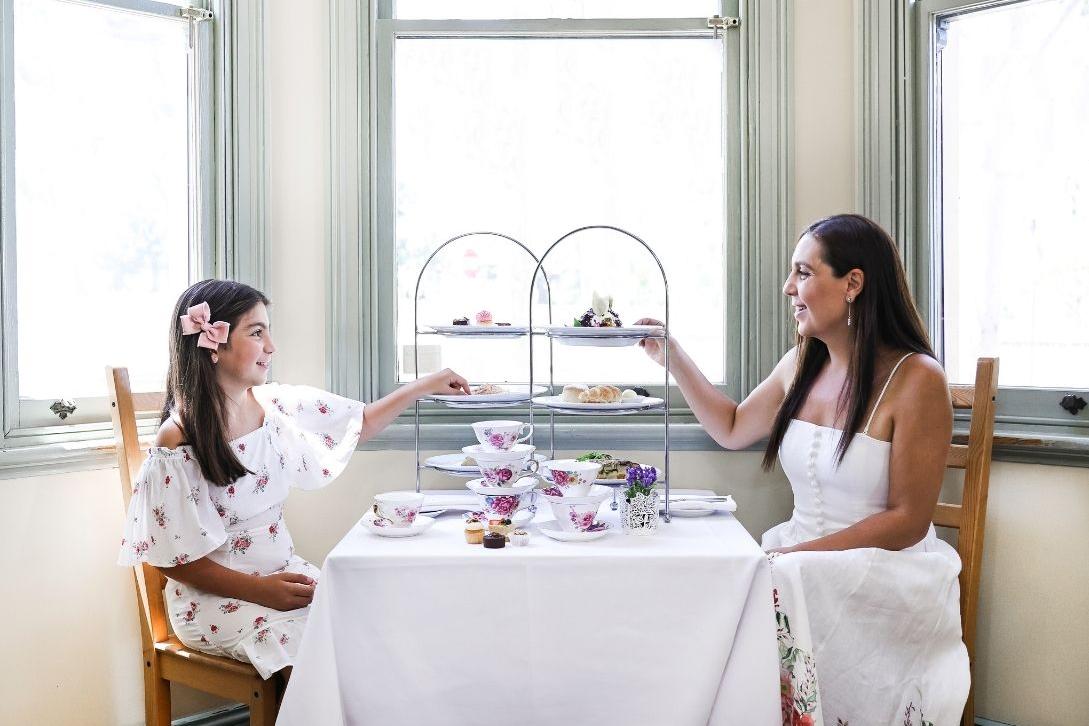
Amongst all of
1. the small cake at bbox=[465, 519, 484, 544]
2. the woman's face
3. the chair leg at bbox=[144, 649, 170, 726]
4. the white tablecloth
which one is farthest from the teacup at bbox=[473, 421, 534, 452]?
the chair leg at bbox=[144, 649, 170, 726]

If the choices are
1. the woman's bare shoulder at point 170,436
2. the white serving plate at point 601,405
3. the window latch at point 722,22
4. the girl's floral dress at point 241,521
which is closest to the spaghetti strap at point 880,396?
the white serving plate at point 601,405

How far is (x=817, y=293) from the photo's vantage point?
2.22 meters

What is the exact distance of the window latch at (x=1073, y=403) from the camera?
238 centimetres

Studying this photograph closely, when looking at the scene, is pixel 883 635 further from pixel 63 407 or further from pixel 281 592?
pixel 63 407

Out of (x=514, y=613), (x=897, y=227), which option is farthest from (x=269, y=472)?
(x=897, y=227)

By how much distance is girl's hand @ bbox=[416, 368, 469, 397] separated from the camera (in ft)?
7.80

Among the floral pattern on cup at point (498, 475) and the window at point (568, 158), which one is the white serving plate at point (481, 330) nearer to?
the floral pattern on cup at point (498, 475)

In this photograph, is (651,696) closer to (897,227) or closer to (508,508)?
(508,508)

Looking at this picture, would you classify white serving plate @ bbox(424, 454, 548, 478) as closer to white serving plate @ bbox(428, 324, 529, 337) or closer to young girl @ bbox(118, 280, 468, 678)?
young girl @ bbox(118, 280, 468, 678)

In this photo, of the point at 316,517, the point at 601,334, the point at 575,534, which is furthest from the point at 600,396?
the point at 316,517

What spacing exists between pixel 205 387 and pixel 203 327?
141mm

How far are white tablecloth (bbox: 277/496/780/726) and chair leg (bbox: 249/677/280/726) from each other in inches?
11.9

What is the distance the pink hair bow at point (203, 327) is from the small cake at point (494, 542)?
81cm

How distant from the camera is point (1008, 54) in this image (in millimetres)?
2490
